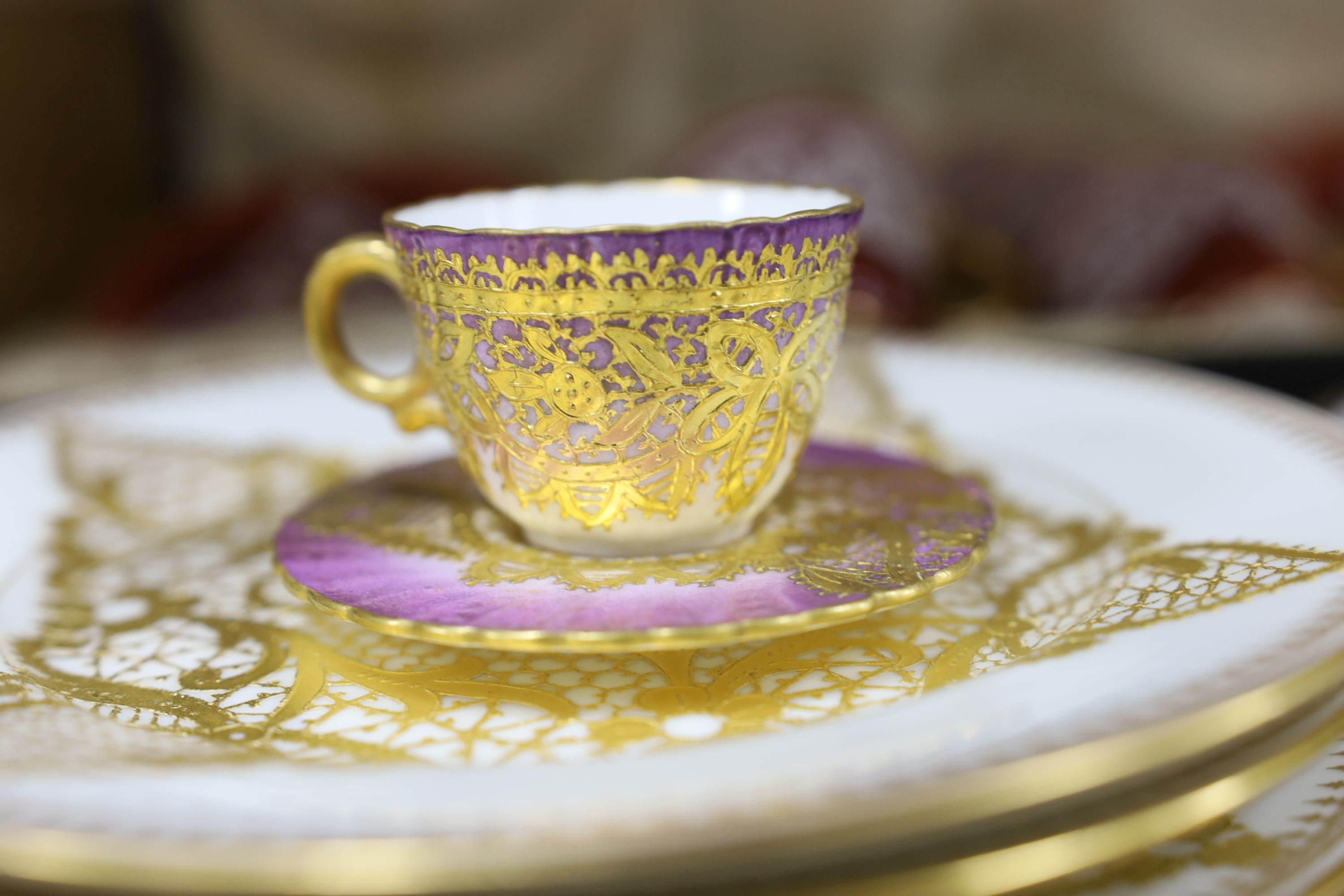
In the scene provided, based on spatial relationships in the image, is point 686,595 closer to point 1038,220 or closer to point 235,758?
point 235,758

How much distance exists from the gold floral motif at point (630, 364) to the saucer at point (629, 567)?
3 cm

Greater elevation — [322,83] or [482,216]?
[322,83]

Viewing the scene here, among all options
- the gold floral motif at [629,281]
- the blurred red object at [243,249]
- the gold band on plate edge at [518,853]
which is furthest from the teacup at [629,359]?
the blurred red object at [243,249]

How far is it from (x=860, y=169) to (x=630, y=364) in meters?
0.89

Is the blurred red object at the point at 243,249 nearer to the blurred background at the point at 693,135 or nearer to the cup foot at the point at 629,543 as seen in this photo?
the blurred background at the point at 693,135

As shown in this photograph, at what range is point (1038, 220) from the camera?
1410 mm

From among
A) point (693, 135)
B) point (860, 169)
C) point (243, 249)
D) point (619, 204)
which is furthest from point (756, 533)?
point (243, 249)

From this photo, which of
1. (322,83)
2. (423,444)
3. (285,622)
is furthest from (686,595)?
(322,83)

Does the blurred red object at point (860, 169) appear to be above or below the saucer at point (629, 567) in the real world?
above

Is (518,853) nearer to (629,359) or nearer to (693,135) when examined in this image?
(629,359)

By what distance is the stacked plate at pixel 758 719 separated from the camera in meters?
0.26

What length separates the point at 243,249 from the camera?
1.34 meters

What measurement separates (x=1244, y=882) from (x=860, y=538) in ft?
0.58

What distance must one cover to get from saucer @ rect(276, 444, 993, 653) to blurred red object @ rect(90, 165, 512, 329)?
90 centimetres
